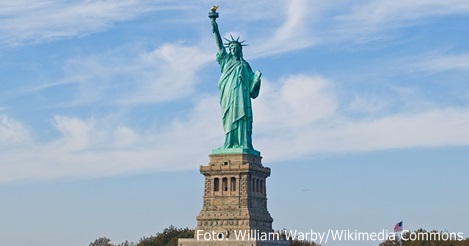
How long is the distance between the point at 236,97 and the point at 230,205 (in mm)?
7641

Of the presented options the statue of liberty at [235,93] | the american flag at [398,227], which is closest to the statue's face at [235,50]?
the statue of liberty at [235,93]

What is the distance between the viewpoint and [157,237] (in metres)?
106

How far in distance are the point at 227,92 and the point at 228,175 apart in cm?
592

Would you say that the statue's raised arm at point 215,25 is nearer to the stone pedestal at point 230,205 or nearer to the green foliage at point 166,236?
the stone pedestal at point 230,205

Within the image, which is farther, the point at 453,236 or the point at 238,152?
the point at 453,236

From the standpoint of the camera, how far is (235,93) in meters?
83.3

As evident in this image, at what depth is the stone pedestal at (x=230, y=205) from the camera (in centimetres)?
8138

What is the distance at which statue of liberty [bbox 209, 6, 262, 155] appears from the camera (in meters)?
83.2

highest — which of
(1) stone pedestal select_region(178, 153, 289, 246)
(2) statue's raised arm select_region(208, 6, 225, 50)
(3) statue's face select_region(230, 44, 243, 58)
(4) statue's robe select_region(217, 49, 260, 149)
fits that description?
(2) statue's raised arm select_region(208, 6, 225, 50)

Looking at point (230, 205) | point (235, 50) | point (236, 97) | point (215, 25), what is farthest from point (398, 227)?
point (215, 25)

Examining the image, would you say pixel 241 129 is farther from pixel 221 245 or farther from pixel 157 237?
pixel 157 237

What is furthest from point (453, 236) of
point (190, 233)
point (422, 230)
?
point (190, 233)

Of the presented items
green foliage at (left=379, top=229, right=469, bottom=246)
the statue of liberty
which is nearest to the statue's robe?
the statue of liberty

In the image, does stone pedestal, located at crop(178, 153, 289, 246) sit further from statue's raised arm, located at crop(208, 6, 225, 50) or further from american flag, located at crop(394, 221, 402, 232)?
american flag, located at crop(394, 221, 402, 232)
